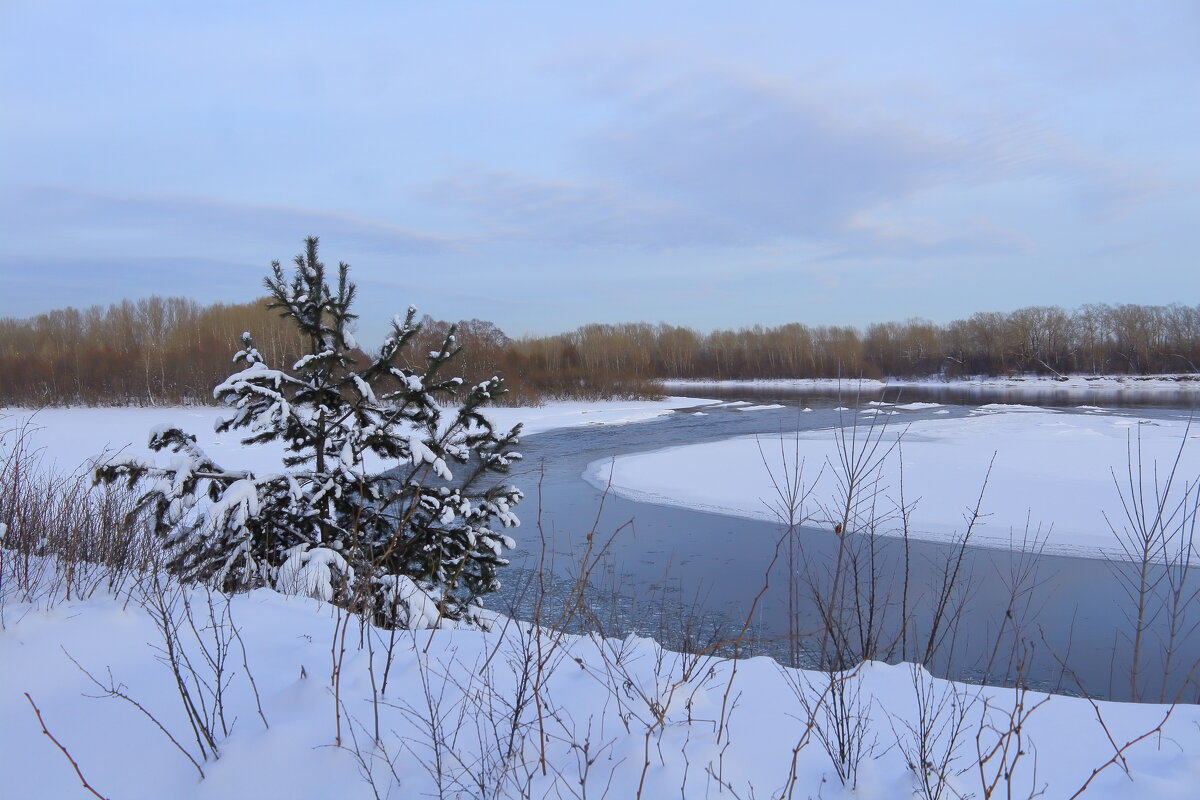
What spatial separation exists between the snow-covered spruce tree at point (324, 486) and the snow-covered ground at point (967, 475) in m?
3.10

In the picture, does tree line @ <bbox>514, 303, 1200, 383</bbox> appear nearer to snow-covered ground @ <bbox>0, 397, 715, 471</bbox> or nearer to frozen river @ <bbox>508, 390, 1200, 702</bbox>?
snow-covered ground @ <bbox>0, 397, 715, 471</bbox>

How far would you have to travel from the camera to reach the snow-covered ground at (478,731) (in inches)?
80.7

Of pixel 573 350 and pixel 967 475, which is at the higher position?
pixel 573 350

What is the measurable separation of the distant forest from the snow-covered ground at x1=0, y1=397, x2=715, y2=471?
255cm

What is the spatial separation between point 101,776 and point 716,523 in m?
8.82

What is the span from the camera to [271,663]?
2781mm

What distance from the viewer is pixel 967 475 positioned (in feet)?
40.4

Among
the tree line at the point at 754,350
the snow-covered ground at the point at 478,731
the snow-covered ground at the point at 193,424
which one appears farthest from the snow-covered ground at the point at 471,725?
the tree line at the point at 754,350

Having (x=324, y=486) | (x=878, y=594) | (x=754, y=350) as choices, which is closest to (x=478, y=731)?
(x=324, y=486)

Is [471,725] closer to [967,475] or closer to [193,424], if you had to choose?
[967,475]

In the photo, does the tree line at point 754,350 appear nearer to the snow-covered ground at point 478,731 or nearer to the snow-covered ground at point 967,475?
the snow-covered ground at point 967,475

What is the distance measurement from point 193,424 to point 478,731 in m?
27.6

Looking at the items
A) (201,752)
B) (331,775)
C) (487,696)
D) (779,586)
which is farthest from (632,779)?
(779,586)

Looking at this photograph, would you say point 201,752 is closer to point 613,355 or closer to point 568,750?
point 568,750
